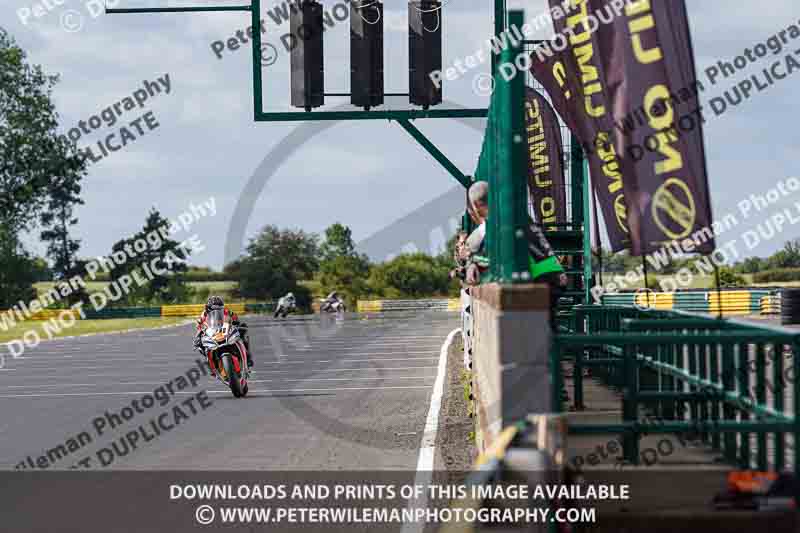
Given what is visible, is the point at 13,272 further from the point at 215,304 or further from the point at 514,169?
the point at 514,169

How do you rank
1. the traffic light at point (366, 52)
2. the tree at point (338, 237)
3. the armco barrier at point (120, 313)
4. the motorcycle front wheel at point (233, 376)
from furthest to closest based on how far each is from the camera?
1. the tree at point (338, 237)
2. the armco barrier at point (120, 313)
3. the traffic light at point (366, 52)
4. the motorcycle front wheel at point (233, 376)

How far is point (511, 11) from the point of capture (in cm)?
724

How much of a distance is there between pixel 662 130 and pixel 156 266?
11695 centimetres

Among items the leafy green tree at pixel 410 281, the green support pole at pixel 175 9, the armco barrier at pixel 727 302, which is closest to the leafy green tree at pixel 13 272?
the leafy green tree at pixel 410 281

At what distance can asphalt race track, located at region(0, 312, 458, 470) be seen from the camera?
461 inches

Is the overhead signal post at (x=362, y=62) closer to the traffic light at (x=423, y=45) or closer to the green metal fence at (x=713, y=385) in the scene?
the traffic light at (x=423, y=45)

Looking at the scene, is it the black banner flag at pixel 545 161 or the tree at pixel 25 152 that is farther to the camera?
the tree at pixel 25 152

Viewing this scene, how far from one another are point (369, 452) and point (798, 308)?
79.5 feet

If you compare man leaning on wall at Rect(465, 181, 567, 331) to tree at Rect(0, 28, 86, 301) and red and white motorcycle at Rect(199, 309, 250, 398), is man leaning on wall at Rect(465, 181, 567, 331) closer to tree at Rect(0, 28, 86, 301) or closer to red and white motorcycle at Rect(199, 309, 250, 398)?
red and white motorcycle at Rect(199, 309, 250, 398)

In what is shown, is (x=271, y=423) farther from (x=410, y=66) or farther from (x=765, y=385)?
(x=410, y=66)

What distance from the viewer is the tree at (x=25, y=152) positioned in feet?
241

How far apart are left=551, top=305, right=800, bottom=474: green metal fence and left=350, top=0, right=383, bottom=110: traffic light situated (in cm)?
1478

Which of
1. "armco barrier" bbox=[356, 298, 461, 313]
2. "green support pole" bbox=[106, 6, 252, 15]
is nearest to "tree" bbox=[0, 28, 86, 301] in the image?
"armco barrier" bbox=[356, 298, 461, 313]

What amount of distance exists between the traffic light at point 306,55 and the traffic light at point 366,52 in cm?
64
